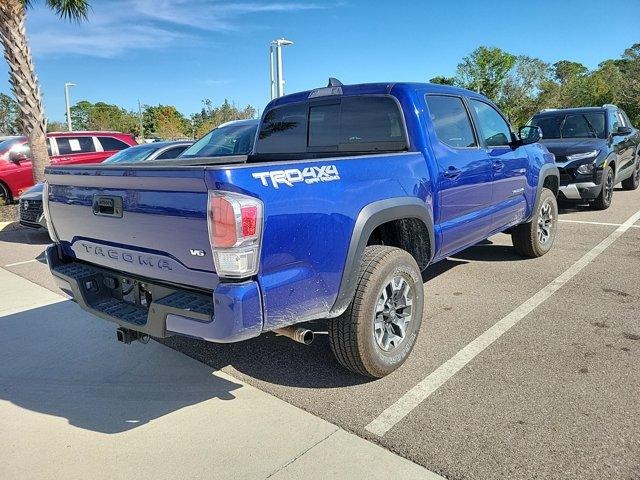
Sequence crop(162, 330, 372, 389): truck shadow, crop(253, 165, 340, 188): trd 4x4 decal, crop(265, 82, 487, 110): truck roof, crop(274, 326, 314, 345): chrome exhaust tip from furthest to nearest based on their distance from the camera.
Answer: crop(265, 82, 487, 110): truck roof → crop(162, 330, 372, 389): truck shadow → crop(274, 326, 314, 345): chrome exhaust tip → crop(253, 165, 340, 188): trd 4x4 decal

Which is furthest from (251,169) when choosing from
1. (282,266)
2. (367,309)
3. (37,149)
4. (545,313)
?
(37,149)

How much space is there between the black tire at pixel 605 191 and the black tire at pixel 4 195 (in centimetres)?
1290

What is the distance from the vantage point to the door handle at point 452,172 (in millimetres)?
3812

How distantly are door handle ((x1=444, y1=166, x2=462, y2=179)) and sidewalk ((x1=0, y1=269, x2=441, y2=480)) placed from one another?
6.83ft

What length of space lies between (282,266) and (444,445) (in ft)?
4.08

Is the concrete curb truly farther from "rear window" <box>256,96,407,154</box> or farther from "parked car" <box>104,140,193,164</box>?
"rear window" <box>256,96,407,154</box>

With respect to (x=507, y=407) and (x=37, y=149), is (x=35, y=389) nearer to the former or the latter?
(x=507, y=407)

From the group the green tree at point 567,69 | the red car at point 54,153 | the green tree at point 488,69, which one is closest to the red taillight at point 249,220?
the red car at point 54,153

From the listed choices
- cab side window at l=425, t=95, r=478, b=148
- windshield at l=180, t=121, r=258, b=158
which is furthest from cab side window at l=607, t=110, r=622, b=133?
windshield at l=180, t=121, r=258, b=158

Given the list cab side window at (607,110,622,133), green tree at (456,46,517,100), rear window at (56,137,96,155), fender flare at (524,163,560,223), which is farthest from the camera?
green tree at (456,46,517,100)

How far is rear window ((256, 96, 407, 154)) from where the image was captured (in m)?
3.80

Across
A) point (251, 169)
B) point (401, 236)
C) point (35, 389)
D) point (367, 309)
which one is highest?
point (251, 169)

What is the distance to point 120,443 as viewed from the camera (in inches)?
106

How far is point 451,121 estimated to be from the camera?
4.19m
